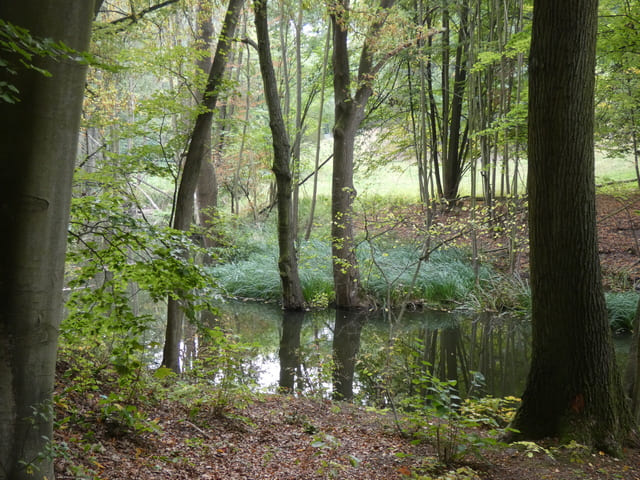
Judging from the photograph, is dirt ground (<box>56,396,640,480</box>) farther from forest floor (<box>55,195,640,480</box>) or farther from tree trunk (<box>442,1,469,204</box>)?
tree trunk (<box>442,1,469,204</box>)

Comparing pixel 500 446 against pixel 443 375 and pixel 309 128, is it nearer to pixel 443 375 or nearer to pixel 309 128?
pixel 443 375

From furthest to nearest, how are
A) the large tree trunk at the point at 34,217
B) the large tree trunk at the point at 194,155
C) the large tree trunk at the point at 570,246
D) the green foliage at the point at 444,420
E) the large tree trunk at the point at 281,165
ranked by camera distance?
the large tree trunk at the point at 281,165, the large tree trunk at the point at 194,155, the large tree trunk at the point at 570,246, the green foliage at the point at 444,420, the large tree trunk at the point at 34,217

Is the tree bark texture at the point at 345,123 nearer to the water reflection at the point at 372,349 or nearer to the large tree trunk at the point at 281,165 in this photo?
the large tree trunk at the point at 281,165

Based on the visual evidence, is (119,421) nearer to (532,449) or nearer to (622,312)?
(532,449)

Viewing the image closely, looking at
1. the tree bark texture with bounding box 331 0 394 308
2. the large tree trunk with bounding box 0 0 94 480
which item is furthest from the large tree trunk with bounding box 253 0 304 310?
the large tree trunk with bounding box 0 0 94 480

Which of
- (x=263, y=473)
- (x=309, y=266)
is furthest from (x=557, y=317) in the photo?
(x=309, y=266)

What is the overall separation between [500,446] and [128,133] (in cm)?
488

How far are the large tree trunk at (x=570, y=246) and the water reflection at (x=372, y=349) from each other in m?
0.96

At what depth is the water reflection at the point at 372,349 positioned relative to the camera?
5642 mm

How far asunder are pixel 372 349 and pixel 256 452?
4.22 meters

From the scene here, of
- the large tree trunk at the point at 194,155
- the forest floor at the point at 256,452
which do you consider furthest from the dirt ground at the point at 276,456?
the large tree trunk at the point at 194,155

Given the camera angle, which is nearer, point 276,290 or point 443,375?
point 443,375

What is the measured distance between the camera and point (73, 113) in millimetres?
1773

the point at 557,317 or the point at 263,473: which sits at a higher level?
the point at 557,317
